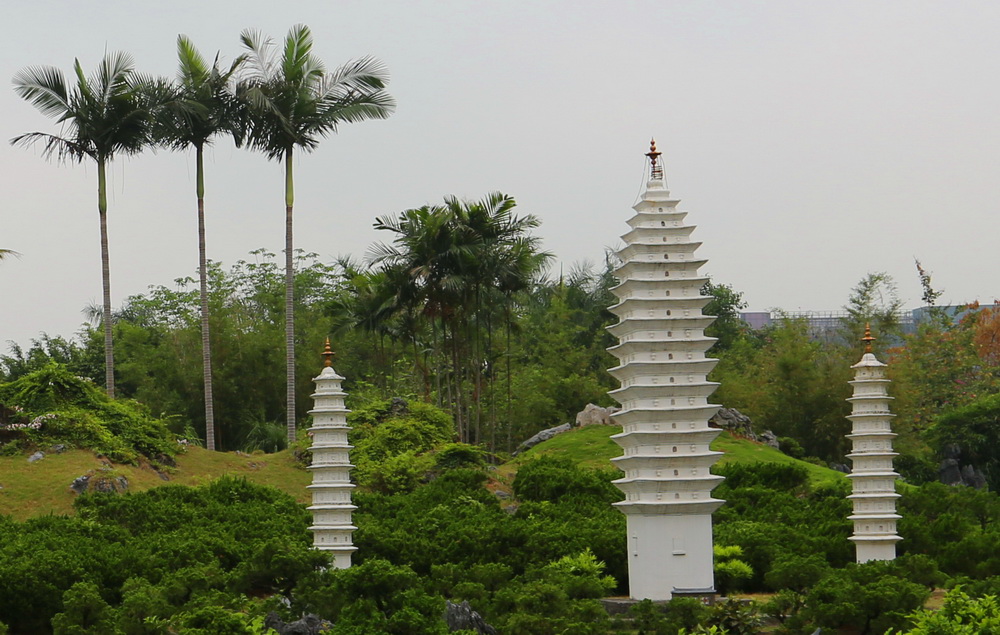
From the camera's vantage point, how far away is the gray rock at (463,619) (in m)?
21.5

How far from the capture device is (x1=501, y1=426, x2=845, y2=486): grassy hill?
39.1 metres

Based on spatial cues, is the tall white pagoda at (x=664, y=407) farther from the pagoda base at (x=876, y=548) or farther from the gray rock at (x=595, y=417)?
the gray rock at (x=595, y=417)

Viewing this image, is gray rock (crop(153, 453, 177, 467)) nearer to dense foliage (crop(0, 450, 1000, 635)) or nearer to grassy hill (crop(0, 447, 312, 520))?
grassy hill (crop(0, 447, 312, 520))

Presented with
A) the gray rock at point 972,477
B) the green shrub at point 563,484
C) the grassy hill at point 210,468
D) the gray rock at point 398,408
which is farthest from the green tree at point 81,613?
the gray rock at point 972,477

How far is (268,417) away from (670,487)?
26.9 meters

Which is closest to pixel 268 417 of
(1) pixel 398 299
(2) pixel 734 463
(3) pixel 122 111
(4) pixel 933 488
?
(1) pixel 398 299

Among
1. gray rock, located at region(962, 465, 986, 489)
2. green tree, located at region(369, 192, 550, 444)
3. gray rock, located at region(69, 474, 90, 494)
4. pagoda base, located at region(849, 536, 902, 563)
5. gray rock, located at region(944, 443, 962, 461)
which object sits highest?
green tree, located at region(369, 192, 550, 444)

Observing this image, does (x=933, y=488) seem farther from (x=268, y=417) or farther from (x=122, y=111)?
(x=268, y=417)

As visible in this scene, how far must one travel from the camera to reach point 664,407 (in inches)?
1040

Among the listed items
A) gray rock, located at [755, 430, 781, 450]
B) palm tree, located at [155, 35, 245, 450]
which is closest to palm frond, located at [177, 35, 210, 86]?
palm tree, located at [155, 35, 245, 450]

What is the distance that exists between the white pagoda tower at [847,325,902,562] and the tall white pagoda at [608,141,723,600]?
319 cm

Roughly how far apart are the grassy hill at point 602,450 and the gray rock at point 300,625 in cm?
1624

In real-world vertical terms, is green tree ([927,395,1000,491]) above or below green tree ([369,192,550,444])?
below

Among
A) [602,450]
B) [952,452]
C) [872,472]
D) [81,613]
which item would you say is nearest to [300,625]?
[81,613]
